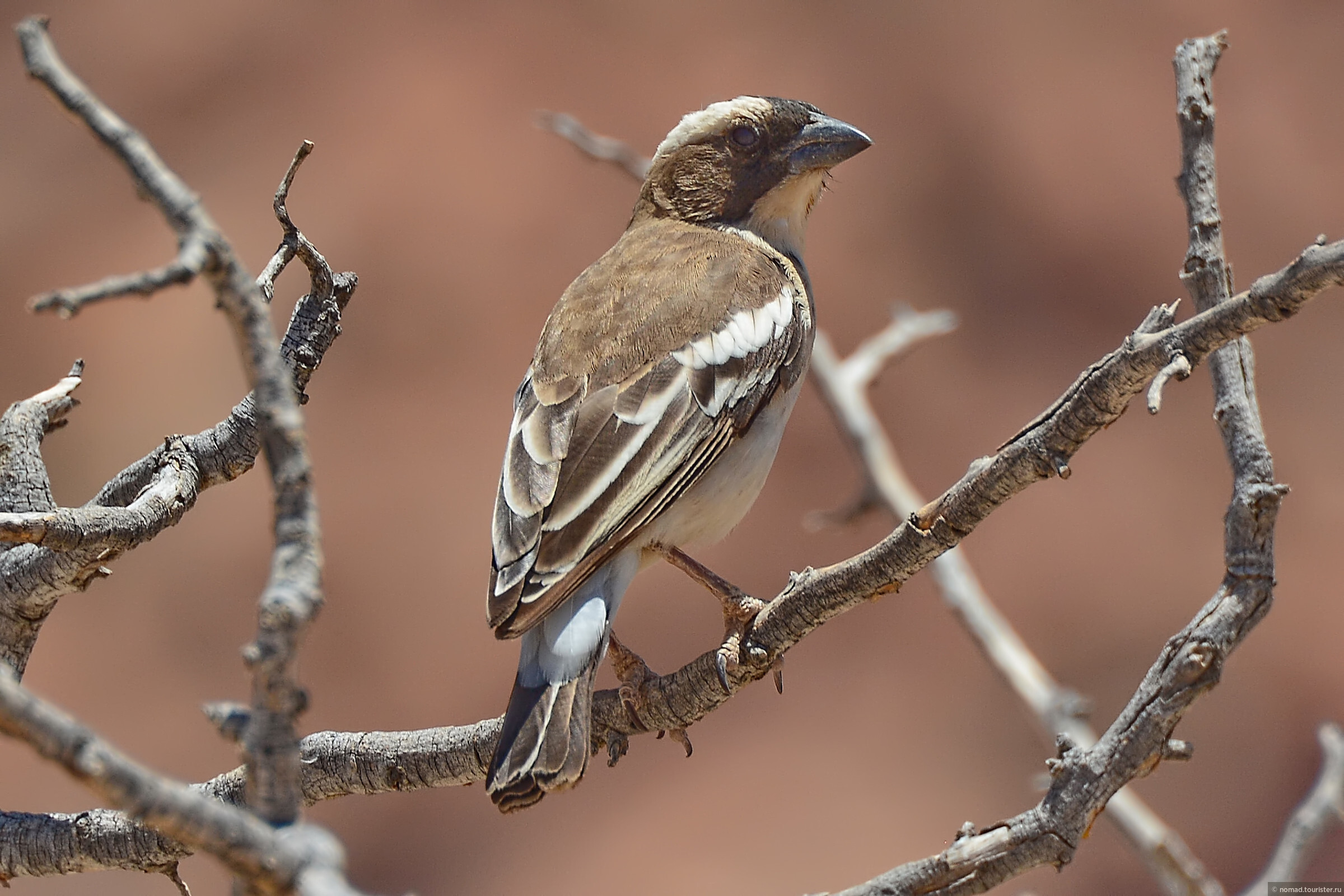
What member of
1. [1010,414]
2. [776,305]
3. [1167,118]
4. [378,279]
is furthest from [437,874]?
[1167,118]

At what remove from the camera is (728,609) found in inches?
126

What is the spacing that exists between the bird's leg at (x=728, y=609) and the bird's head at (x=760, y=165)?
1.43 meters

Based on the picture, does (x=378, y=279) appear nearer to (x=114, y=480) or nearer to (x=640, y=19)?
(x=640, y=19)

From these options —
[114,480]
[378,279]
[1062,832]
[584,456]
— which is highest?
[378,279]

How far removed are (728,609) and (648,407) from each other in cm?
57

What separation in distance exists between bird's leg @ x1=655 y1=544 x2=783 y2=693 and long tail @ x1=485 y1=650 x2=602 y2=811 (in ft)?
1.01

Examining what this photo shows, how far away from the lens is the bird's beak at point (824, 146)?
13.9ft

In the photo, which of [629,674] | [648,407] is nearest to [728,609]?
[629,674]

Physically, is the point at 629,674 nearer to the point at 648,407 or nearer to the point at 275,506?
the point at 648,407

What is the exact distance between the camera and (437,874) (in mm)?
9836

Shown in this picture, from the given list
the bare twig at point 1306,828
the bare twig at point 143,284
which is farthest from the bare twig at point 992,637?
the bare twig at point 143,284

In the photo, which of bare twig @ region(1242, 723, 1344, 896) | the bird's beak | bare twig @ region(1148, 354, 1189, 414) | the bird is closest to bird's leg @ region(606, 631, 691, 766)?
the bird

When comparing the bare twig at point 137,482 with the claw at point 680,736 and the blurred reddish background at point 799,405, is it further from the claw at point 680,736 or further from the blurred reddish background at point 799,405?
the blurred reddish background at point 799,405

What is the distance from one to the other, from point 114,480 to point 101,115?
1.86 metres
